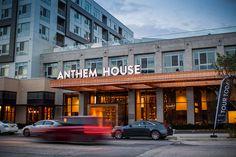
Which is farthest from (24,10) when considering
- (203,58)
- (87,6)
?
(203,58)

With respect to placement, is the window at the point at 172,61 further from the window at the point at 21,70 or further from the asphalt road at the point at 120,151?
the window at the point at 21,70

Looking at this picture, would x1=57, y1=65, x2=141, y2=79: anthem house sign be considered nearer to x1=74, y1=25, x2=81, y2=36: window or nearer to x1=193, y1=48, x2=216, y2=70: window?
x1=193, y1=48, x2=216, y2=70: window

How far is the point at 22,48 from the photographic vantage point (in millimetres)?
45125

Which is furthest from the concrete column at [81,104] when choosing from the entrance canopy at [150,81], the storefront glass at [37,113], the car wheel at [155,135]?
the car wheel at [155,135]

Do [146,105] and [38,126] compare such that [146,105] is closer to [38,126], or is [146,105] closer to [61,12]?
[38,126]

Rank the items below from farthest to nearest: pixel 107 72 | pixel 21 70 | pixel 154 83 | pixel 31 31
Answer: pixel 21 70 < pixel 31 31 < pixel 107 72 < pixel 154 83

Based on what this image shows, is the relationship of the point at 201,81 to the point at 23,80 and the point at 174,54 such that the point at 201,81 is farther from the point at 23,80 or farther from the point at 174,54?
the point at 23,80

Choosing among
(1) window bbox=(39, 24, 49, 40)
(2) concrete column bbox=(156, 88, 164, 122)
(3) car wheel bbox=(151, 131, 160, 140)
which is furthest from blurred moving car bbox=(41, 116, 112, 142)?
(1) window bbox=(39, 24, 49, 40)

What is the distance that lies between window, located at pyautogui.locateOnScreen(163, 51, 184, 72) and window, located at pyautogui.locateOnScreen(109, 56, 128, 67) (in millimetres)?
5475

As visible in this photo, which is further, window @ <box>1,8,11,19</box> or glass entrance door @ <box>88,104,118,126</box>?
window @ <box>1,8,11,19</box>

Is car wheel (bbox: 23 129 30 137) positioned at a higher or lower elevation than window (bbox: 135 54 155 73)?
lower

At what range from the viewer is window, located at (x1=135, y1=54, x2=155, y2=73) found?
37062 mm

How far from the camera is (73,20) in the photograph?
54688mm

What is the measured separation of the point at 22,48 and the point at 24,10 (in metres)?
6.19
